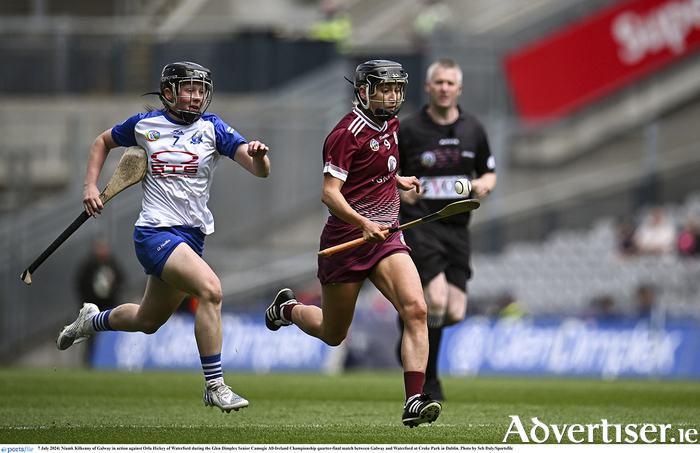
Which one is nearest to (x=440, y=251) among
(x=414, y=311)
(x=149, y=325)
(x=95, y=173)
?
(x=414, y=311)

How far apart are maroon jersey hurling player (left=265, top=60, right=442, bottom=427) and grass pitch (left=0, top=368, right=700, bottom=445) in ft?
2.22

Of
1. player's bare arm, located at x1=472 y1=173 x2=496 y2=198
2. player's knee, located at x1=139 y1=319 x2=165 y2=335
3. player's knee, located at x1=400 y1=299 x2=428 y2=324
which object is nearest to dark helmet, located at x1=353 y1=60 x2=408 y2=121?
player's knee, located at x1=400 y1=299 x2=428 y2=324

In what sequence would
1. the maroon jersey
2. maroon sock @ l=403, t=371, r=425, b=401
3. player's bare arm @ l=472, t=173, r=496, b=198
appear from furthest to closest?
player's bare arm @ l=472, t=173, r=496, b=198, the maroon jersey, maroon sock @ l=403, t=371, r=425, b=401

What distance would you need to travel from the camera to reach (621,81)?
23500mm

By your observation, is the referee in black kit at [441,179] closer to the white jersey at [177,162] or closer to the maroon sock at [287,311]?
the maroon sock at [287,311]

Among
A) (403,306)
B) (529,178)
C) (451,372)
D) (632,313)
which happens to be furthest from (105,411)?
(529,178)

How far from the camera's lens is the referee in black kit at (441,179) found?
9008mm

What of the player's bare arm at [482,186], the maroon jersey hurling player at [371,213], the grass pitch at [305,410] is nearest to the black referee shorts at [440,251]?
the player's bare arm at [482,186]

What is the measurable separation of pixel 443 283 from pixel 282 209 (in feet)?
35.2

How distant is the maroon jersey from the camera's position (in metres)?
6.77

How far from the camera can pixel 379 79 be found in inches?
269

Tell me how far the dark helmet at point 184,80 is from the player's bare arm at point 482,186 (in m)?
2.63

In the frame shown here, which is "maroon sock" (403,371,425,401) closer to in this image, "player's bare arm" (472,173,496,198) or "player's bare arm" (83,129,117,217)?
"player's bare arm" (83,129,117,217)

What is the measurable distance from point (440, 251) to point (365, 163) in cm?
233
